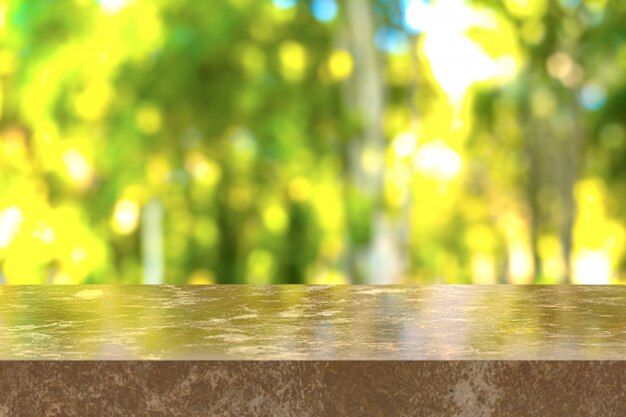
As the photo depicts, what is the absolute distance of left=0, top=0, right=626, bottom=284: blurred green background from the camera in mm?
4977

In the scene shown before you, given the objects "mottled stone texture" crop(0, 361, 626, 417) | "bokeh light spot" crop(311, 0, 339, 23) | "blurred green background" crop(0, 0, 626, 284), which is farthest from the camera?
"bokeh light spot" crop(311, 0, 339, 23)

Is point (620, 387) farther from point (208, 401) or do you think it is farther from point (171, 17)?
point (171, 17)

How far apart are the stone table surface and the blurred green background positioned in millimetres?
3131

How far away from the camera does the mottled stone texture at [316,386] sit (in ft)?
3.73

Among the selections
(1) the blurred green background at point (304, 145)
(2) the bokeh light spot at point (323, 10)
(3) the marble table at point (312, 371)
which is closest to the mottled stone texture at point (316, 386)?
(3) the marble table at point (312, 371)

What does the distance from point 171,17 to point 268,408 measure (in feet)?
13.5

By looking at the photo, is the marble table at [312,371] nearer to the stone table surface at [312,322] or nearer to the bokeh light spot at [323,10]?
the stone table surface at [312,322]

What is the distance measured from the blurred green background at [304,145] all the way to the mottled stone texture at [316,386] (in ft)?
12.3

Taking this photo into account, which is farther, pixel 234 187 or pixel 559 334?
pixel 234 187

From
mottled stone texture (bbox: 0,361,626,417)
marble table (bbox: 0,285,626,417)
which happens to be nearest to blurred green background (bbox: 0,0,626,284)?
marble table (bbox: 0,285,626,417)

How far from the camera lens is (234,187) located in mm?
5008

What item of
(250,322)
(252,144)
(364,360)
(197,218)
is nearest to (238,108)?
(252,144)

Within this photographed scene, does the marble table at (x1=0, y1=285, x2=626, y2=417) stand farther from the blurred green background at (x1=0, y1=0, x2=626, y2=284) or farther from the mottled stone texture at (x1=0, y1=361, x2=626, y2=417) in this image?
the blurred green background at (x1=0, y1=0, x2=626, y2=284)

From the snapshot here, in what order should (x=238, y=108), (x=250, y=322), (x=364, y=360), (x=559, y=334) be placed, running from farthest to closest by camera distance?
(x=238, y=108), (x=250, y=322), (x=559, y=334), (x=364, y=360)
